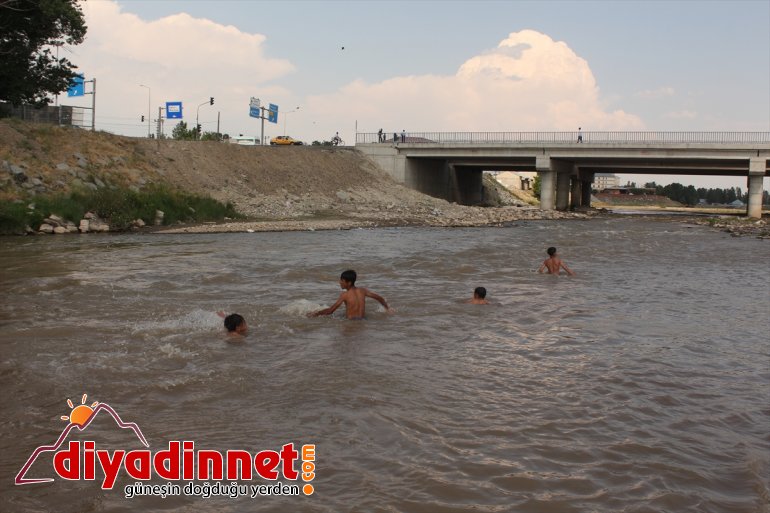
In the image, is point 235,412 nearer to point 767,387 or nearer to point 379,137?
point 767,387

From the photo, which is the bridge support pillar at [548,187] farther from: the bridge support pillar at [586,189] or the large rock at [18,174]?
the large rock at [18,174]

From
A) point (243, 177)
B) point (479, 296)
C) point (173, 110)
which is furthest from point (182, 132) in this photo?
point (479, 296)

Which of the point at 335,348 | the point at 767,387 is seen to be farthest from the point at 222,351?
the point at 767,387

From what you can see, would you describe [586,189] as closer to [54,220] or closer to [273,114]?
[273,114]

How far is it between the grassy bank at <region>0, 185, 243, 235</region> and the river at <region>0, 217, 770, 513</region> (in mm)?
11227

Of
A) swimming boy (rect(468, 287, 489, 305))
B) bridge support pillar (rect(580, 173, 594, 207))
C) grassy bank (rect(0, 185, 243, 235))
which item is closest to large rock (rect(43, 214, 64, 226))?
grassy bank (rect(0, 185, 243, 235))

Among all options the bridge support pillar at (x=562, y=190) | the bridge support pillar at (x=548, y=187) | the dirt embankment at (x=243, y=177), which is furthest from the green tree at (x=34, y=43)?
the bridge support pillar at (x=562, y=190)

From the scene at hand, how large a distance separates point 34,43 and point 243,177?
14795mm

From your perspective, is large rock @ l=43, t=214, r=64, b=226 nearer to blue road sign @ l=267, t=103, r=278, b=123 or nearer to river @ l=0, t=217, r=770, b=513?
river @ l=0, t=217, r=770, b=513

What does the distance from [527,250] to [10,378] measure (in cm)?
1991

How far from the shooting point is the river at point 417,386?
5.01 metres

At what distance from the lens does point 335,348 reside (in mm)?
9266

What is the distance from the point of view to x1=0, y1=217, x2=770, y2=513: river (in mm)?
5008

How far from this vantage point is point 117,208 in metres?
29.5
